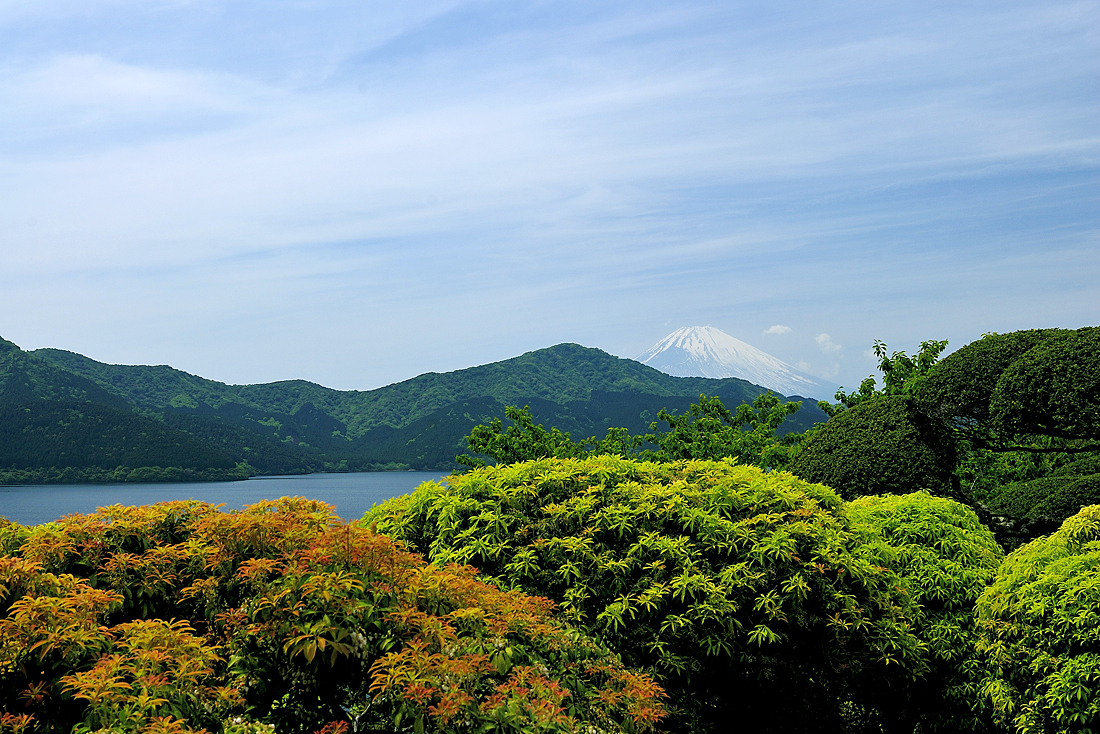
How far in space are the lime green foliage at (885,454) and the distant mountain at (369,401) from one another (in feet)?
412

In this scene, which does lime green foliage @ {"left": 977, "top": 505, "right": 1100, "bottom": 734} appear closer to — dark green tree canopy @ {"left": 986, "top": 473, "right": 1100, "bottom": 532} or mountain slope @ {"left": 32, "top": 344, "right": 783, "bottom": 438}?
dark green tree canopy @ {"left": 986, "top": 473, "right": 1100, "bottom": 532}

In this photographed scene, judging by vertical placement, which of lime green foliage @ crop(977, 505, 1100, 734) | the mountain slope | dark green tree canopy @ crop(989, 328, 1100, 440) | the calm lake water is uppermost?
the mountain slope

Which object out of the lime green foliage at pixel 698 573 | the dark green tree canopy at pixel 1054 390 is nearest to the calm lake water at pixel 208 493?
the dark green tree canopy at pixel 1054 390

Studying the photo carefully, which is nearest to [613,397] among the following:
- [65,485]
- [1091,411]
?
[65,485]

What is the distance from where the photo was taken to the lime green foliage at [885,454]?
1114 cm

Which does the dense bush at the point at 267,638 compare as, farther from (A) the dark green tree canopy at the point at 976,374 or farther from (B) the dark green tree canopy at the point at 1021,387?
(A) the dark green tree canopy at the point at 976,374

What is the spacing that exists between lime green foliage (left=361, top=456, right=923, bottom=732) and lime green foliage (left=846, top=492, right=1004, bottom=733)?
45cm

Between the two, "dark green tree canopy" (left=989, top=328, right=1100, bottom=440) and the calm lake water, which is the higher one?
"dark green tree canopy" (left=989, top=328, right=1100, bottom=440)

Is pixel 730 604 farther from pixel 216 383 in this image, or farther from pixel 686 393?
pixel 216 383

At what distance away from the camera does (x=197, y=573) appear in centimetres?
438

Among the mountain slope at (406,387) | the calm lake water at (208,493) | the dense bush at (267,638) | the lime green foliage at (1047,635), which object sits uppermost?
the mountain slope at (406,387)

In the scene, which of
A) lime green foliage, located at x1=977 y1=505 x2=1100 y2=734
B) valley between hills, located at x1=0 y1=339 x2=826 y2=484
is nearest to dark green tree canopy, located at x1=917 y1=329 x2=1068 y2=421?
lime green foliage, located at x1=977 y1=505 x2=1100 y2=734

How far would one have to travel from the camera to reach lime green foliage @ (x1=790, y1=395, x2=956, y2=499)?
11.1 metres

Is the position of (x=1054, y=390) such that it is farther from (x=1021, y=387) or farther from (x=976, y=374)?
(x=976, y=374)
